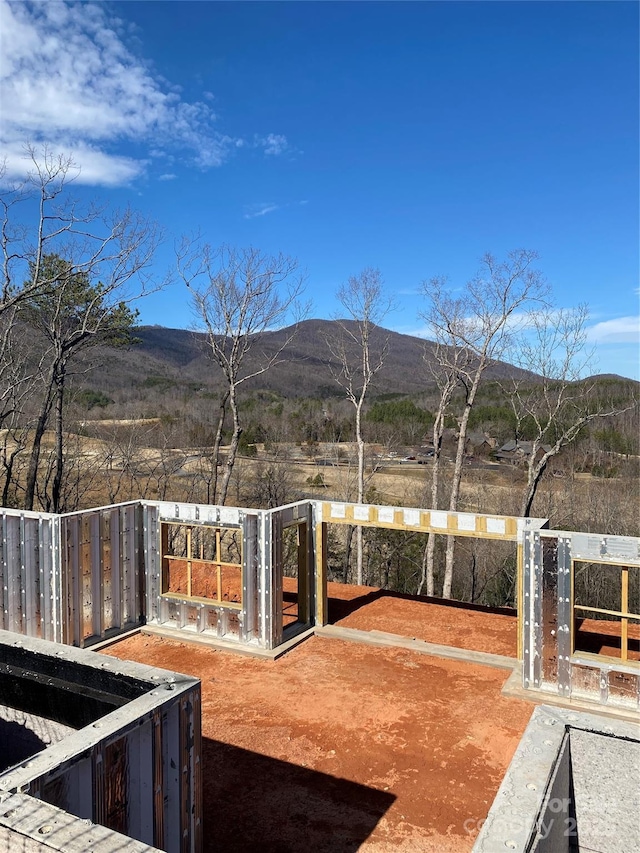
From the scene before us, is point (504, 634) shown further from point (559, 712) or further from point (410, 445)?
point (410, 445)

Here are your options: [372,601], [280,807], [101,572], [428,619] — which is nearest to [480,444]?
[372,601]

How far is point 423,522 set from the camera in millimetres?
9023

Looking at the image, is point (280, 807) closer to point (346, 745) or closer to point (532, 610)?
point (346, 745)

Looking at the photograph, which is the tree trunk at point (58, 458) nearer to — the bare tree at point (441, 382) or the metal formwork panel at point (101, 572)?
the metal formwork panel at point (101, 572)

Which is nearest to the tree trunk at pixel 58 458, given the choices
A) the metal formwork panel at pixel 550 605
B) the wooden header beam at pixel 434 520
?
the wooden header beam at pixel 434 520

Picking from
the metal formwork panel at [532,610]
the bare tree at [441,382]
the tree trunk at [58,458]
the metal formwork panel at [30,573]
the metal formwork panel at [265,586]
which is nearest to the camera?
the metal formwork panel at [532,610]

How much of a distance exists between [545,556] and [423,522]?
2.10 metres

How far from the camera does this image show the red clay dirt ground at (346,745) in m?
5.00

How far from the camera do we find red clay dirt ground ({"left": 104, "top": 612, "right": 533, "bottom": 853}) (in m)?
5.00

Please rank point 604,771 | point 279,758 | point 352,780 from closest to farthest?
point 604,771
point 352,780
point 279,758

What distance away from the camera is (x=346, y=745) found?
20.8 ft

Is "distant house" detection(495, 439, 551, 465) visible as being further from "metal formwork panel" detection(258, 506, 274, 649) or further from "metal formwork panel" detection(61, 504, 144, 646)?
"metal formwork panel" detection(61, 504, 144, 646)

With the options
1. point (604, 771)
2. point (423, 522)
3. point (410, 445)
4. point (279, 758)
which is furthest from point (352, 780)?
point (410, 445)

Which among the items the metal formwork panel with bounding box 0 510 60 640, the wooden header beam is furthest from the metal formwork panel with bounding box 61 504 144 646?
the wooden header beam
